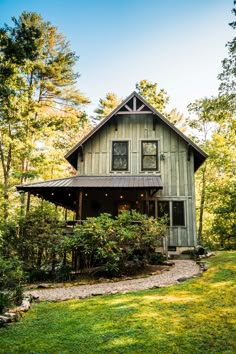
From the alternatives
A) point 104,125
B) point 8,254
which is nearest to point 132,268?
point 8,254

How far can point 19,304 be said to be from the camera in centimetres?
548

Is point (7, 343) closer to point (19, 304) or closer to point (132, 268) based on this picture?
point (19, 304)

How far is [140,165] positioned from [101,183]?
9.39ft

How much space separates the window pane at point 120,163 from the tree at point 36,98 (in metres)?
6.08

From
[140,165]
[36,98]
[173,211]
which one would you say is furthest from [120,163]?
[36,98]

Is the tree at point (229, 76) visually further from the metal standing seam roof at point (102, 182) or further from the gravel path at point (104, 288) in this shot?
the gravel path at point (104, 288)

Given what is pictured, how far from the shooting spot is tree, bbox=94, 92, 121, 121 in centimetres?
3047

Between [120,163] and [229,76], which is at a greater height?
[229,76]

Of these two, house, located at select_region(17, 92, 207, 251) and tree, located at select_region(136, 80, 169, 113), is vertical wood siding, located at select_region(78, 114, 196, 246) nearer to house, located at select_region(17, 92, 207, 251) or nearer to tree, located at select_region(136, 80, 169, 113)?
house, located at select_region(17, 92, 207, 251)

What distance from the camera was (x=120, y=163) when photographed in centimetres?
1466

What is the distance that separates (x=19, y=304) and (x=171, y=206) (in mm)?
9663

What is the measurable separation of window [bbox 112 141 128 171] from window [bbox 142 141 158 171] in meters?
1.00

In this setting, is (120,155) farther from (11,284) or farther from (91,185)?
(11,284)

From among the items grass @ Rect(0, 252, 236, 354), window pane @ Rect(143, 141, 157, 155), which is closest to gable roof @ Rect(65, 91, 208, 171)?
window pane @ Rect(143, 141, 157, 155)
